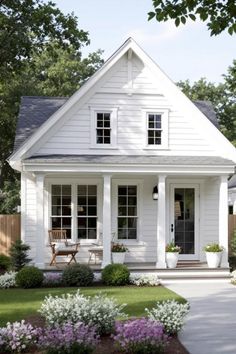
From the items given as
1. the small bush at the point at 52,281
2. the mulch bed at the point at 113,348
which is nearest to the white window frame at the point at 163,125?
the small bush at the point at 52,281

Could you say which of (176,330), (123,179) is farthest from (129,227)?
(176,330)

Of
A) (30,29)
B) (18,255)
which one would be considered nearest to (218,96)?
(30,29)

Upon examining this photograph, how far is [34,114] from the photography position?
21453 mm

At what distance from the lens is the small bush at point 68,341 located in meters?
7.32

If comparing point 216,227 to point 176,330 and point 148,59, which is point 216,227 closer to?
point 148,59

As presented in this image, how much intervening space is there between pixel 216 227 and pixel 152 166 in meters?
3.76

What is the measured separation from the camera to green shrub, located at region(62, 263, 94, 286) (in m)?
15.5

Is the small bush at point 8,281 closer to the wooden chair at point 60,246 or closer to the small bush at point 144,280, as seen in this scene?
the wooden chair at point 60,246

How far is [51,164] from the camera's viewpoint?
17.6 meters

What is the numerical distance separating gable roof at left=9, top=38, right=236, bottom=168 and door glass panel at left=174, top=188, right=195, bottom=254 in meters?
2.10

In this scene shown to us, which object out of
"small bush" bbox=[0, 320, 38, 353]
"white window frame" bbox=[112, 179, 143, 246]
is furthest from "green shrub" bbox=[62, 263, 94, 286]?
"small bush" bbox=[0, 320, 38, 353]

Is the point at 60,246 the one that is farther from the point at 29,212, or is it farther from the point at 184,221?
the point at 184,221

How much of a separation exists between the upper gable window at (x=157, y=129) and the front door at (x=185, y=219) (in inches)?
65.0

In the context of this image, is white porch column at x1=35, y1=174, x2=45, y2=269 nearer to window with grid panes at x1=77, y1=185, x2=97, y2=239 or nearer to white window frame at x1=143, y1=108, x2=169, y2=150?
window with grid panes at x1=77, y1=185, x2=97, y2=239
